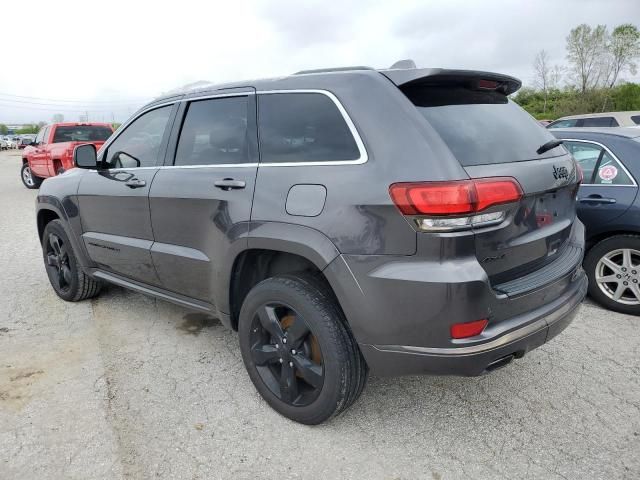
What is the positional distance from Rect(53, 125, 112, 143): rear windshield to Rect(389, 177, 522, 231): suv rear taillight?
41.2ft

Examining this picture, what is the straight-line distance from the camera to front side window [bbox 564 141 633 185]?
405 cm

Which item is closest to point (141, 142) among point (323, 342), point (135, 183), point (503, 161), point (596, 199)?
point (135, 183)

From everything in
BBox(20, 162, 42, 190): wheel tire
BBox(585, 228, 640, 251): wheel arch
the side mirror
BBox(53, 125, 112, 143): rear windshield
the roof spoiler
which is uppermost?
the roof spoiler

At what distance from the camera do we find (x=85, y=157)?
3.75m

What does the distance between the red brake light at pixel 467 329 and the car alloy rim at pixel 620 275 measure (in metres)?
2.52

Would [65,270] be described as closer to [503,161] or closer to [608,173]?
[503,161]

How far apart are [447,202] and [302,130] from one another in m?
0.92

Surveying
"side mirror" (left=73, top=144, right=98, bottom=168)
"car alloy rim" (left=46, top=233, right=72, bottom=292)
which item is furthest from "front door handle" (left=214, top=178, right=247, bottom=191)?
"car alloy rim" (left=46, top=233, right=72, bottom=292)

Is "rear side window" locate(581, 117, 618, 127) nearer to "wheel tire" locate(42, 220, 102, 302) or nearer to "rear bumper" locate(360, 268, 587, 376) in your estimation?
"rear bumper" locate(360, 268, 587, 376)

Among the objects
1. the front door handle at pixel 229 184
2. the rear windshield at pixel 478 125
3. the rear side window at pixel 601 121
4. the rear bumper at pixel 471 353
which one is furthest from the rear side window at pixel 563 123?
the front door handle at pixel 229 184

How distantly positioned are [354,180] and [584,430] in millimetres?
1771

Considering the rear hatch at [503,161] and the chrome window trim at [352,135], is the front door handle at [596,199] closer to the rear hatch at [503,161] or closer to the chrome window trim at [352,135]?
the rear hatch at [503,161]

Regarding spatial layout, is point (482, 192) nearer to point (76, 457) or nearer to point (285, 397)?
point (285, 397)

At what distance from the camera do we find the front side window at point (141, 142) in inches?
138
